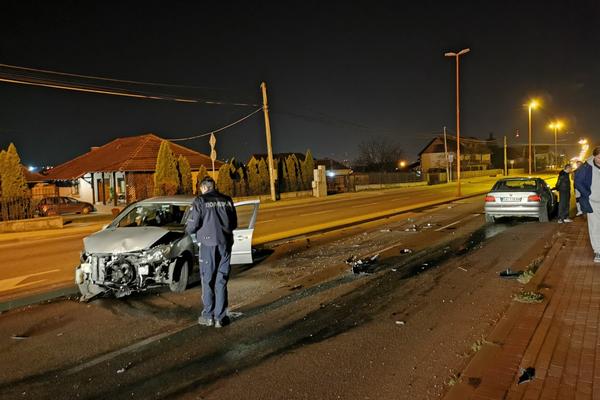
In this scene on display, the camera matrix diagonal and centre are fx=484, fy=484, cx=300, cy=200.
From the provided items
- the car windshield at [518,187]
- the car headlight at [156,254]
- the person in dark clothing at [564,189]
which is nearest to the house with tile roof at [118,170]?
the car windshield at [518,187]

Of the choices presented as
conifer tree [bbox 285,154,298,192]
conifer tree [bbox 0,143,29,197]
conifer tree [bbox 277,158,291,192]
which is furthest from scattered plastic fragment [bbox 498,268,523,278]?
conifer tree [bbox 285,154,298,192]

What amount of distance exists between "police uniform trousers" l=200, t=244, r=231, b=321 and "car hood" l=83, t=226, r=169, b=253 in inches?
65.2

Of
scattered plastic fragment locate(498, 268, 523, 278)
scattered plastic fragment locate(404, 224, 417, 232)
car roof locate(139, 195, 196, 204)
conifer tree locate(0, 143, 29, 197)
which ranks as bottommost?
scattered plastic fragment locate(404, 224, 417, 232)

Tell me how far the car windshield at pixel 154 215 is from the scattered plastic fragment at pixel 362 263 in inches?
128

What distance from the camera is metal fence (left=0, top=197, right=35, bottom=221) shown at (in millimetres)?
20500

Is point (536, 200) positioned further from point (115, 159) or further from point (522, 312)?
point (115, 159)

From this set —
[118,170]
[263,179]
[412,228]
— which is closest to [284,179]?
[263,179]

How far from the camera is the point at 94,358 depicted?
4.96 m

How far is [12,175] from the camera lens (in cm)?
2175

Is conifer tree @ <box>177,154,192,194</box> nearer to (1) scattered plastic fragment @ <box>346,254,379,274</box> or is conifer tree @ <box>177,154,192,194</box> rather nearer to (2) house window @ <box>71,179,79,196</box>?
(2) house window @ <box>71,179,79,196</box>

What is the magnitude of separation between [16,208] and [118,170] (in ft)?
43.5

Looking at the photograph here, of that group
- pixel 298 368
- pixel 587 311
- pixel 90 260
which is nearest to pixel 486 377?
pixel 298 368

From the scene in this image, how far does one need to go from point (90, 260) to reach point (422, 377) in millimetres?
4915

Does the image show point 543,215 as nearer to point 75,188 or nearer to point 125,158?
point 125,158
